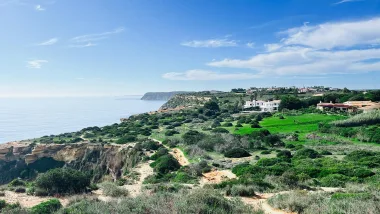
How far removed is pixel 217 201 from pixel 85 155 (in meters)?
29.9

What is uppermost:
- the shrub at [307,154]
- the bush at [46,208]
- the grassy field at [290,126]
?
the bush at [46,208]

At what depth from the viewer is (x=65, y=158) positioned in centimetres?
3494

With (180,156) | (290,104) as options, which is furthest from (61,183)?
(290,104)

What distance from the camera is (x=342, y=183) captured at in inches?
491

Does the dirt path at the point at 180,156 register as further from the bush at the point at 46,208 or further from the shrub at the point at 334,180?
the bush at the point at 46,208

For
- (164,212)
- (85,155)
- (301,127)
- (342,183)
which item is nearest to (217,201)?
(164,212)

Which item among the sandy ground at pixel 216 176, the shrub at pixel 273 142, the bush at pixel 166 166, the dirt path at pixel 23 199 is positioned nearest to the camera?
the dirt path at pixel 23 199

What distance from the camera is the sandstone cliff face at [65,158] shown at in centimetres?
3166

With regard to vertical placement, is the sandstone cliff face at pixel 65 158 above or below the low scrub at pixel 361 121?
below

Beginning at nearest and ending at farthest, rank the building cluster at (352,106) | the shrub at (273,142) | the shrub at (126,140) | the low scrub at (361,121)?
the shrub at (273,142) < the shrub at (126,140) < the low scrub at (361,121) < the building cluster at (352,106)

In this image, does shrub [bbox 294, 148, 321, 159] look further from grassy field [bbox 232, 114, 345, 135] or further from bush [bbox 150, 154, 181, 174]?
grassy field [bbox 232, 114, 345, 135]

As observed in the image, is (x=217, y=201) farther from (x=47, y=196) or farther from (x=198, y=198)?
(x=47, y=196)

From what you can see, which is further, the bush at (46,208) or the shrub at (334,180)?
the shrub at (334,180)

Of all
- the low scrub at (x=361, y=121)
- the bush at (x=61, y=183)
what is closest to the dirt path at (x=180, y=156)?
the bush at (x=61, y=183)
